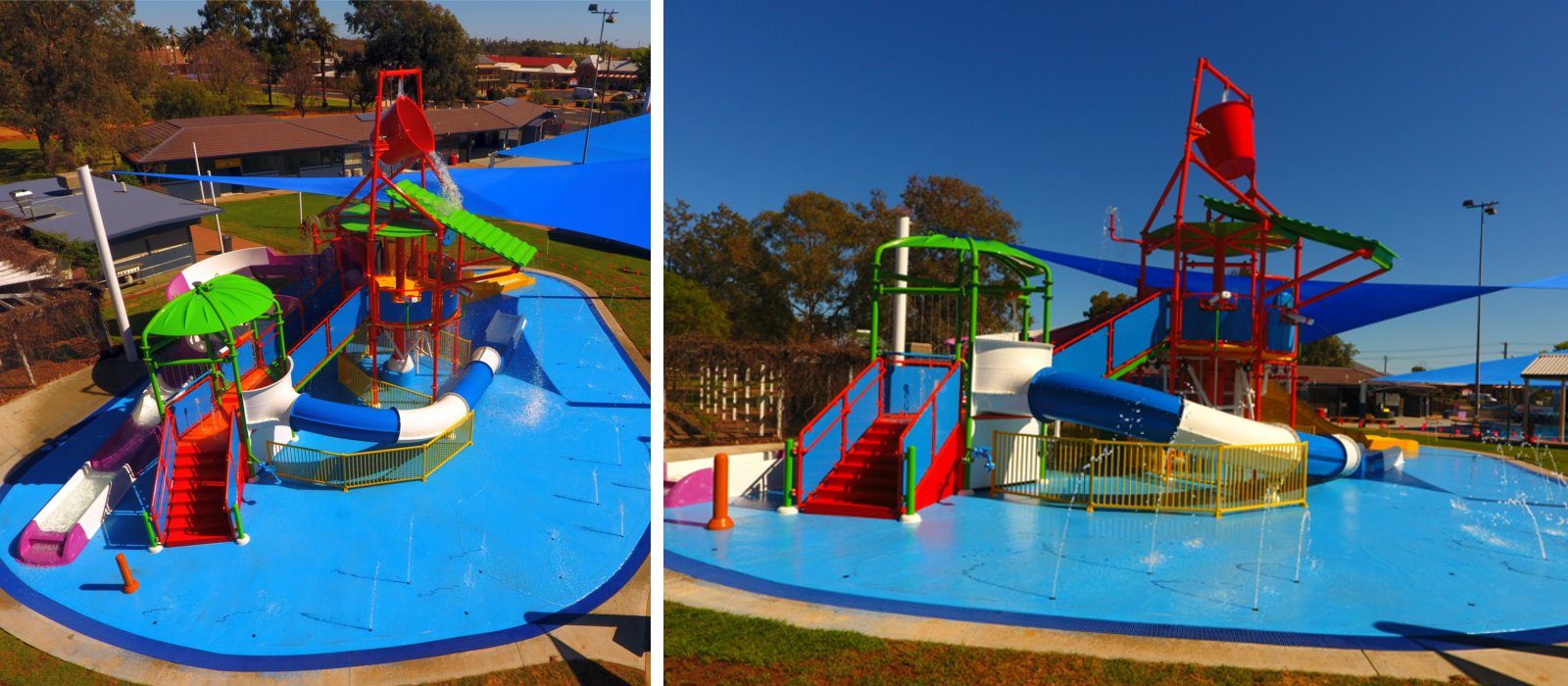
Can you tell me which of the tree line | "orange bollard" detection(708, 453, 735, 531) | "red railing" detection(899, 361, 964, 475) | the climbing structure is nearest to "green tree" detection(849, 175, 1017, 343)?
the tree line

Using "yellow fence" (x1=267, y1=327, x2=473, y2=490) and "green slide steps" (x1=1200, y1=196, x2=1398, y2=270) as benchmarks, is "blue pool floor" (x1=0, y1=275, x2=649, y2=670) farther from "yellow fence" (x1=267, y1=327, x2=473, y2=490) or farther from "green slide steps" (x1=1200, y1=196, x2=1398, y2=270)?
"green slide steps" (x1=1200, y1=196, x2=1398, y2=270)

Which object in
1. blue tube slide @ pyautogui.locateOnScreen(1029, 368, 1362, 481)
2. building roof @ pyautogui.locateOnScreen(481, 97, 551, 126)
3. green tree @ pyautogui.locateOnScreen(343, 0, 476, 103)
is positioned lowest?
blue tube slide @ pyautogui.locateOnScreen(1029, 368, 1362, 481)

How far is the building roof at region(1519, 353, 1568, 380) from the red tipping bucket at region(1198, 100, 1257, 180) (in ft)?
16.8

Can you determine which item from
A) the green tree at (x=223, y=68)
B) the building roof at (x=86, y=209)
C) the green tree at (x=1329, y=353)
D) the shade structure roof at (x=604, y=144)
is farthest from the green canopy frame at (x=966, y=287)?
the green tree at (x=1329, y=353)

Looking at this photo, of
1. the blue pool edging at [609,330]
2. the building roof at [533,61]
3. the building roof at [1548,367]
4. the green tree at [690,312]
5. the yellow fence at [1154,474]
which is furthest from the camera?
the green tree at [690,312]

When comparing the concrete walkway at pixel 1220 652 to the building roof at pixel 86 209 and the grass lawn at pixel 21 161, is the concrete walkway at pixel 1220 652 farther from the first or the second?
the grass lawn at pixel 21 161

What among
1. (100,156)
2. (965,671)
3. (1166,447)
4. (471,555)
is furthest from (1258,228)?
(100,156)

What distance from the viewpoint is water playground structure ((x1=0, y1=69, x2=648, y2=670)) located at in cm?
475

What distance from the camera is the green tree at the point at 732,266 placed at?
1482cm

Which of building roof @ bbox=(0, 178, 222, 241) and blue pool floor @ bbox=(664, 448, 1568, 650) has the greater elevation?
building roof @ bbox=(0, 178, 222, 241)

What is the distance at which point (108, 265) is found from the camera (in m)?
5.05

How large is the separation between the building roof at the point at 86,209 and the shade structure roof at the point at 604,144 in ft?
7.36

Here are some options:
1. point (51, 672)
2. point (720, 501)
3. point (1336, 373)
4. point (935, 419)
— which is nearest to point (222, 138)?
point (51, 672)

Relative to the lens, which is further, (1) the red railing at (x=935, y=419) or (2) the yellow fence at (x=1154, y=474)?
(2) the yellow fence at (x=1154, y=474)
